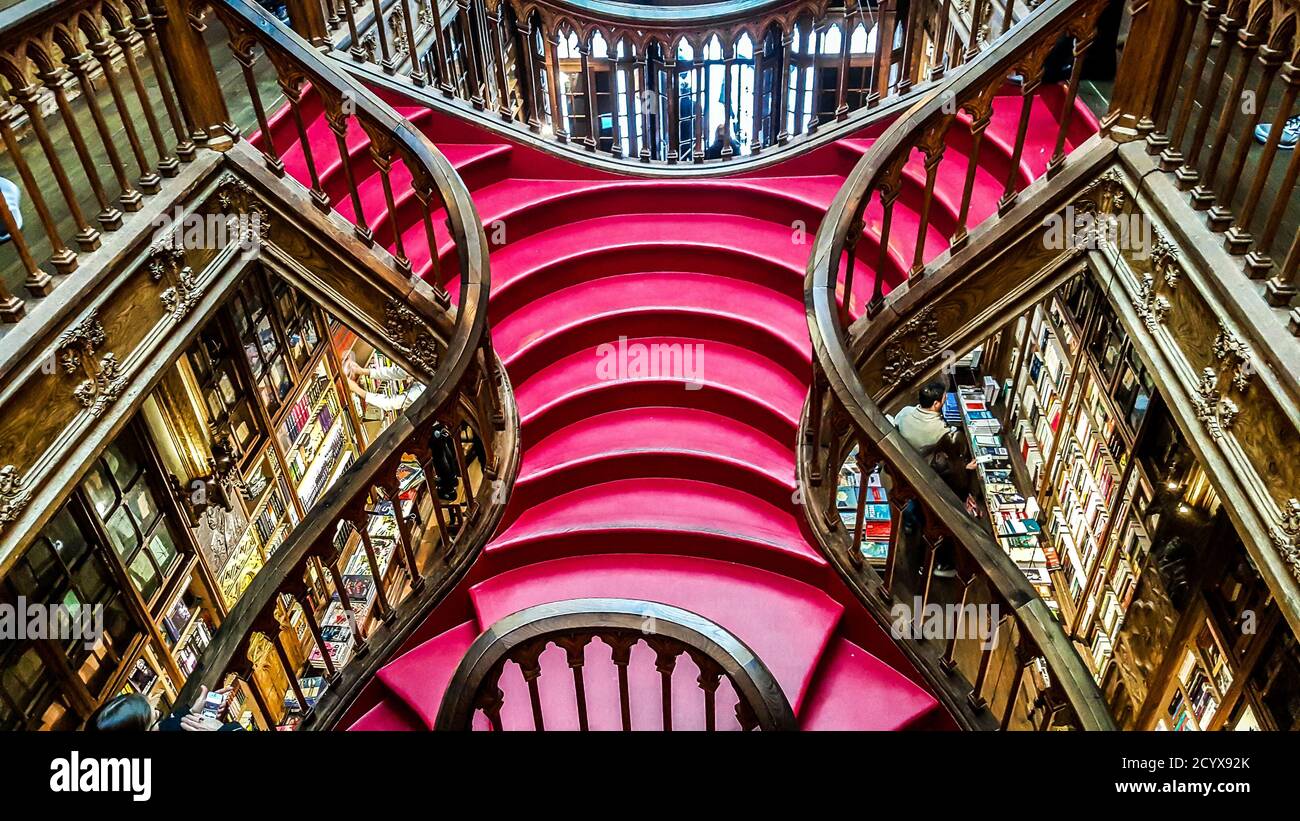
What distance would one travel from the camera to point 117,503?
3904 mm

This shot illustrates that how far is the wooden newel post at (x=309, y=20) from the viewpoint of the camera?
14.6 ft

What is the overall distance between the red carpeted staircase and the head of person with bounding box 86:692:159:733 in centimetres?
76

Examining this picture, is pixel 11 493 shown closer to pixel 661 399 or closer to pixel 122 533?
pixel 122 533

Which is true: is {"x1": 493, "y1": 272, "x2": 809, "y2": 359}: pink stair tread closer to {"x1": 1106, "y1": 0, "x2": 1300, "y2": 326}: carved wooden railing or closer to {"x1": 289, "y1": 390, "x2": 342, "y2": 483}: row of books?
{"x1": 1106, "y1": 0, "x2": 1300, "y2": 326}: carved wooden railing

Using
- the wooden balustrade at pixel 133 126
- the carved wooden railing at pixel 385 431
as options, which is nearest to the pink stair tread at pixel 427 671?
the carved wooden railing at pixel 385 431

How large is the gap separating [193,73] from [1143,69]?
3.60 metres

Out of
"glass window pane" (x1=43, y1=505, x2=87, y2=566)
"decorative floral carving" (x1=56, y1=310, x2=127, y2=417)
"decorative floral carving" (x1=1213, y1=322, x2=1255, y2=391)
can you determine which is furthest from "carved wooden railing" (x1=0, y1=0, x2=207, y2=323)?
"decorative floral carving" (x1=1213, y1=322, x2=1255, y2=391)

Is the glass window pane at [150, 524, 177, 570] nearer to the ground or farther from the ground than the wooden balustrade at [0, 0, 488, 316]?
nearer to the ground

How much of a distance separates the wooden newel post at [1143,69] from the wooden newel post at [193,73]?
3.47m

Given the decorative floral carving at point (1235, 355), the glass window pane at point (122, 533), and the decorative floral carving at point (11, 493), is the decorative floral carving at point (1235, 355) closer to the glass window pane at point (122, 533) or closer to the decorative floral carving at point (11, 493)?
the decorative floral carving at point (11, 493)

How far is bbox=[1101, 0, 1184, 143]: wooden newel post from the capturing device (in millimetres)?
3000

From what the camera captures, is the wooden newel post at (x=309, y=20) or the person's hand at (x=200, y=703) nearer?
the person's hand at (x=200, y=703)

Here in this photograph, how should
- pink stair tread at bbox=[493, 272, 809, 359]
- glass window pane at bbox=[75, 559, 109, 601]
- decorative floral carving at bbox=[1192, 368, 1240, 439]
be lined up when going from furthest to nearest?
pink stair tread at bbox=[493, 272, 809, 359] → glass window pane at bbox=[75, 559, 109, 601] → decorative floral carving at bbox=[1192, 368, 1240, 439]
